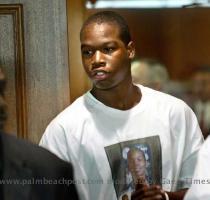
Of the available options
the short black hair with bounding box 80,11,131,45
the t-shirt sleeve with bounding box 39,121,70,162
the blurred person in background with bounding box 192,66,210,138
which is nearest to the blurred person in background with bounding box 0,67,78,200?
the t-shirt sleeve with bounding box 39,121,70,162

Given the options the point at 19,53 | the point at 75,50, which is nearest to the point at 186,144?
the point at 75,50

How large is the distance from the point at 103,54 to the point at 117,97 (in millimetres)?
111

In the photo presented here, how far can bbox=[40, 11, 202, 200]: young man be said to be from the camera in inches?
44.7

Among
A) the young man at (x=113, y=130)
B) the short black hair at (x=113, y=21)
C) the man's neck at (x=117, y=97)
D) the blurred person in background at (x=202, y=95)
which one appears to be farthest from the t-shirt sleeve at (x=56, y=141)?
the blurred person in background at (x=202, y=95)

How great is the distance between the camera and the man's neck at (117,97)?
3.85 ft

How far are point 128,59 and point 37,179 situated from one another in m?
0.37

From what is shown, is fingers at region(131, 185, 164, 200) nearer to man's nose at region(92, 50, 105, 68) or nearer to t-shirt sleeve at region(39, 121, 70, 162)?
t-shirt sleeve at region(39, 121, 70, 162)

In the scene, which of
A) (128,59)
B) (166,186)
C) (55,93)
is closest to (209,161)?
(166,186)

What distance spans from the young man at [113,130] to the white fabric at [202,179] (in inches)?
5.4

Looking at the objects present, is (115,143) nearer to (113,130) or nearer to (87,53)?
(113,130)

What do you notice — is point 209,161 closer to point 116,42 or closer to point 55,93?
point 116,42

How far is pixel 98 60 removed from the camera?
1122 mm

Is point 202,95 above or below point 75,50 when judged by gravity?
below

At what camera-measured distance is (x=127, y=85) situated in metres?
1.20
